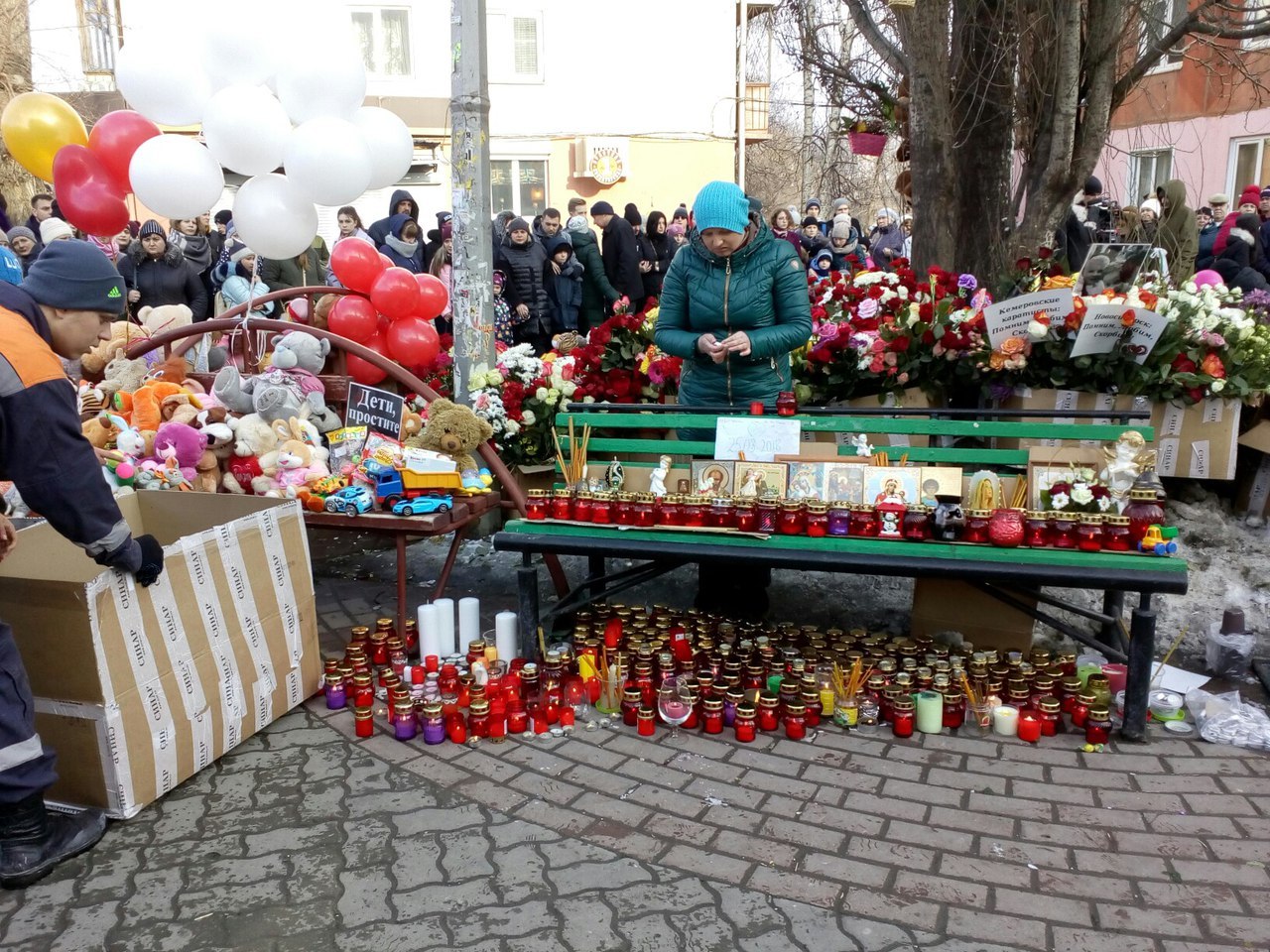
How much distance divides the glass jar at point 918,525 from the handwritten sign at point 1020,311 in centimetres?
177

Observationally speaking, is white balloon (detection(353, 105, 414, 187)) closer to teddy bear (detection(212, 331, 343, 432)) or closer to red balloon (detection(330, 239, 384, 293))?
red balloon (detection(330, 239, 384, 293))

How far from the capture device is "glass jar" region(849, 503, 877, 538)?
374 centimetres

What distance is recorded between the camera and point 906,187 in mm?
7090

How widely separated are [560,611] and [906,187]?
4559 mm

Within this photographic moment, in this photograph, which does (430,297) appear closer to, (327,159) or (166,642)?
(327,159)

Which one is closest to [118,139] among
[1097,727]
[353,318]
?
[353,318]

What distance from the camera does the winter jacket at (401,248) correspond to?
9734 mm

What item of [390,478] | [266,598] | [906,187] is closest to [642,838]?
[266,598]

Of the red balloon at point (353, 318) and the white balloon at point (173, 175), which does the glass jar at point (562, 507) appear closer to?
the red balloon at point (353, 318)

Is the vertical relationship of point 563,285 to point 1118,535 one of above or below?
above

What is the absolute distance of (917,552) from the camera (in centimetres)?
360

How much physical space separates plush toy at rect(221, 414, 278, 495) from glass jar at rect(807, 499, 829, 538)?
8.82 feet

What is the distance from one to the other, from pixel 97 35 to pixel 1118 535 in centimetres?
2181

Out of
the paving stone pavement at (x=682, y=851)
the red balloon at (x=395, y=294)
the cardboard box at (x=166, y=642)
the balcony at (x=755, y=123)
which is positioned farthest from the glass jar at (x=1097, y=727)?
the balcony at (x=755, y=123)
